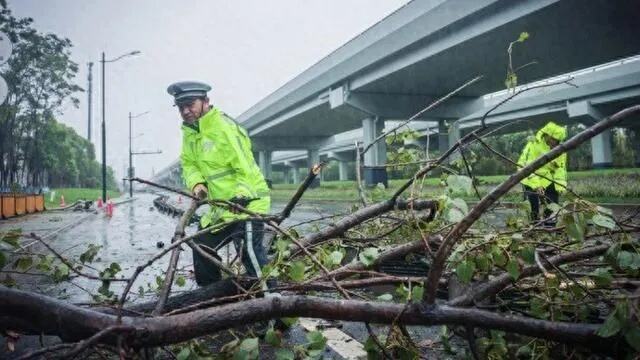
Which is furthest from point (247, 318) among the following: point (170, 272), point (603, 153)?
point (603, 153)

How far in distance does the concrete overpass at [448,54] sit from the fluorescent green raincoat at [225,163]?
4.04 metres

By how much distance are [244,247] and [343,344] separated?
1011mm

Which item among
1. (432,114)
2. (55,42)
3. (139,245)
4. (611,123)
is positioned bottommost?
(139,245)

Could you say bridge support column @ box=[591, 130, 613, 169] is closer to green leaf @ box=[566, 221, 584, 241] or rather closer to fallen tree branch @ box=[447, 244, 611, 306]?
fallen tree branch @ box=[447, 244, 611, 306]

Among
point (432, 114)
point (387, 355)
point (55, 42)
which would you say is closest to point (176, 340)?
point (387, 355)

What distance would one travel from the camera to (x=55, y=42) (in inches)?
1166

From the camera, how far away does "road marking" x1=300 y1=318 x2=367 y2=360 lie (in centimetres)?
264

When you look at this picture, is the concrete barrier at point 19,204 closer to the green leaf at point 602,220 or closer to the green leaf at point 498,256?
the green leaf at point 498,256

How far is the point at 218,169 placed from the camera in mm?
3449

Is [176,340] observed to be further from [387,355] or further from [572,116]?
[572,116]

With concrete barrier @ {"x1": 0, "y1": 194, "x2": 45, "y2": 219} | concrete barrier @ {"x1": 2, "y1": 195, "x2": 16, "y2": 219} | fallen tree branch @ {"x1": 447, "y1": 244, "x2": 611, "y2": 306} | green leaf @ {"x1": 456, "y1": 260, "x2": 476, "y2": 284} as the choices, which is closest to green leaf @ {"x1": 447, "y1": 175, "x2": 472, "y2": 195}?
green leaf @ {"x1": 456, "y1": 260, "x2": 476, "y2": 284}

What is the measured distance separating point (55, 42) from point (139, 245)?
27825 mm

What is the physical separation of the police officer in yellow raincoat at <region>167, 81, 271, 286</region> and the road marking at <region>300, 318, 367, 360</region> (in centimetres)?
70

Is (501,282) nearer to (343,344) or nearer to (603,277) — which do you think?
(603,277)
